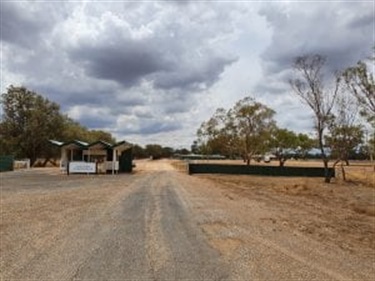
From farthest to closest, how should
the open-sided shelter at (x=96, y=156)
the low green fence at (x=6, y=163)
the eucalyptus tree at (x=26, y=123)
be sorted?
the eucalyptus tree at (x=26, y=123)
the low green fence at (x=6, y=163)
the open-sided shelter at (x=96, y=156)

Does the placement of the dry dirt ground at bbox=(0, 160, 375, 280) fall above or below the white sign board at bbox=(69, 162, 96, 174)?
below

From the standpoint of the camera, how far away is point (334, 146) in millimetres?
54156

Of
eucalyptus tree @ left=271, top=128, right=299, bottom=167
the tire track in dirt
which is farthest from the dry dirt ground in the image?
eucalyptus tree @ left=271, top=128, right=299, bottom=167

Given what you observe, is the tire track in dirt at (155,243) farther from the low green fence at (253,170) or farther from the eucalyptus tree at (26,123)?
the eucalyptus tree at (26,123)

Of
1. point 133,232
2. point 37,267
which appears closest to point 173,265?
point 37,267

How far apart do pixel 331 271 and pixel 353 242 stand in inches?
170

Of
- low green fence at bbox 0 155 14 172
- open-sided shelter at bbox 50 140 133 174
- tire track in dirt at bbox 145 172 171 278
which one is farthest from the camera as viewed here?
low green fence at bbox 0 155 14 172

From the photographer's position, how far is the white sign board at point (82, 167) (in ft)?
168

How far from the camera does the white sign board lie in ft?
168

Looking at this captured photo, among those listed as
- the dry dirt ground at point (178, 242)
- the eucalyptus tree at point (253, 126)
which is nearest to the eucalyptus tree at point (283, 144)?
the eucalyptus tree at point (253, 126)

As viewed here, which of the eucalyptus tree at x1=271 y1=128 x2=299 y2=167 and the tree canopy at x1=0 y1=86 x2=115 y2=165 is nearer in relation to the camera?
the tree canopy at x1=0 y1=86 x2=115 y2=165

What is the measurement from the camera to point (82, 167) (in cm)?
5144

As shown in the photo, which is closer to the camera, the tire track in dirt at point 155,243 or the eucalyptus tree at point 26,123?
the tire track in dirt at point 155,243

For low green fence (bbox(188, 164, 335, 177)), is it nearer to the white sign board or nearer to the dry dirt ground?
the white sign board
